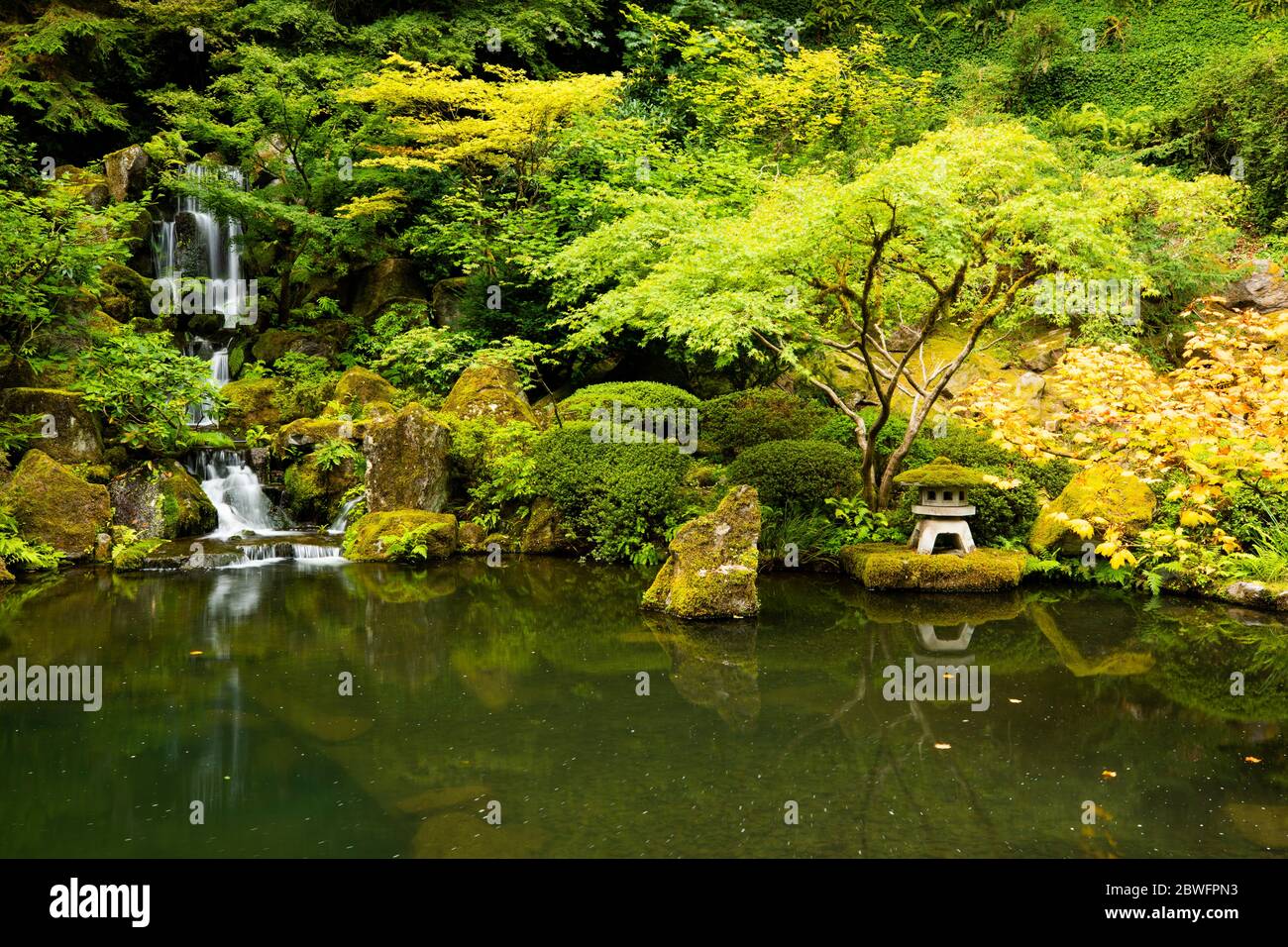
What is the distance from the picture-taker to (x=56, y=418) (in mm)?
11633

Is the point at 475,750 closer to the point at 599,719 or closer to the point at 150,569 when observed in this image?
the point at 599,719

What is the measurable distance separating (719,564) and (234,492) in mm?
8281

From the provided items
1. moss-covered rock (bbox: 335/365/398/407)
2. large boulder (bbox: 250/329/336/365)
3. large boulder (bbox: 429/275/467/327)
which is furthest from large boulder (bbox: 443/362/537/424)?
large boulder (bbox: 250/329/336/365)

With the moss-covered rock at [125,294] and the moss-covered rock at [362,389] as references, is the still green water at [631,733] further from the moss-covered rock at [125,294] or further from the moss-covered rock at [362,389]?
the moss-covered rock at [125,294]

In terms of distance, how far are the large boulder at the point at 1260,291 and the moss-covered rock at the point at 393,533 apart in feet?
44.6

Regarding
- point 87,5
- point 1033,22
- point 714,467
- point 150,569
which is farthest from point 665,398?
point 87,5

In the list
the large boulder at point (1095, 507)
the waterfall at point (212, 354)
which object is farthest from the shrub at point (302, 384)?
the large boulder at point (1095, 507)

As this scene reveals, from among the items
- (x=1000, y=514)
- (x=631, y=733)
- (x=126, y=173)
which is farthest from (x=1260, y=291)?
(x=126, y=173)

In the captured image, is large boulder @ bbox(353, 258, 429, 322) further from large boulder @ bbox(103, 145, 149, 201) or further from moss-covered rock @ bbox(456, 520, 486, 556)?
moss-covered rock @ bbox(456, 520, 486, 556)

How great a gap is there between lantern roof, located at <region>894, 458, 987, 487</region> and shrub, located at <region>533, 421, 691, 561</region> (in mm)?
3026

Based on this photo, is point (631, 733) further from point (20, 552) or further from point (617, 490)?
point (20, 552)

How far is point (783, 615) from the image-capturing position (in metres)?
8.54

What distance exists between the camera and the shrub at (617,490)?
11211mm

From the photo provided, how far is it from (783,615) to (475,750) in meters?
4.19
